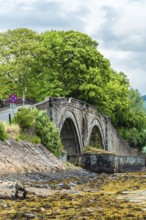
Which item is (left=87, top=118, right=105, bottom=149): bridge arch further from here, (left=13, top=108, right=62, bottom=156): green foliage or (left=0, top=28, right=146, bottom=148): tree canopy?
(left=13, top=108, right=62, bottom=156): green foliage

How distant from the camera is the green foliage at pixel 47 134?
3888 cm

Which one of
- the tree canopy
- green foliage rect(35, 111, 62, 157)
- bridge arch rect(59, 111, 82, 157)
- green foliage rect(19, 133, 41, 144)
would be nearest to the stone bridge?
bridge arch rect(59, 111, 82, 157)

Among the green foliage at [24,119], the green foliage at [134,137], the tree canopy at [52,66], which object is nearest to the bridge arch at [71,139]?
the tree canopy at [52,66]

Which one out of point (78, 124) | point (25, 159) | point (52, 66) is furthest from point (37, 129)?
point (52, 66)

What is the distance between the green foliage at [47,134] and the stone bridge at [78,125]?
125 inches

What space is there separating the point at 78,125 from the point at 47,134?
18677 millimetres

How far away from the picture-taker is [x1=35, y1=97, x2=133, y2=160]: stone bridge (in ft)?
158

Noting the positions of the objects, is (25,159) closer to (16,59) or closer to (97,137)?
(16,59)

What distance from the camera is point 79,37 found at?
6412 cm

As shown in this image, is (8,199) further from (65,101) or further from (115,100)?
(115,100)

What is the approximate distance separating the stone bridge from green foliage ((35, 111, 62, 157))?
3.16 m

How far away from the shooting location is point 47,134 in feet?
128

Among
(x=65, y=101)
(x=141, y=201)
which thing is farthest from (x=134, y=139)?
(x=141, y=201)

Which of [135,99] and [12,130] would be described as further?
[135,99]
